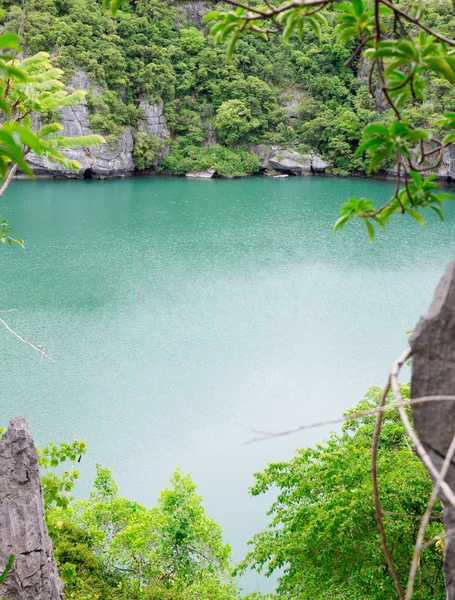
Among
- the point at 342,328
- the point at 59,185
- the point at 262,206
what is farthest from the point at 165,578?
the point at 59,185

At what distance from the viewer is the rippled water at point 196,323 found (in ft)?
27.2

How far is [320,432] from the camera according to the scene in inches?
337

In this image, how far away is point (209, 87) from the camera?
101 feet

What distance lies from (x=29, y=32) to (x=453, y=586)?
2875 centimetres

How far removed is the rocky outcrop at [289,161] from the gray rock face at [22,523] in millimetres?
28185

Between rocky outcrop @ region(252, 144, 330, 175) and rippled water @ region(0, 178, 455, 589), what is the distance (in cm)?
925

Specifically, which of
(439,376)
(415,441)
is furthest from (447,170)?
(415,441)

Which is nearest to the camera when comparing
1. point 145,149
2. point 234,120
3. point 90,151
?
point 90,151

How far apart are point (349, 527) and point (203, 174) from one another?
26.4 m

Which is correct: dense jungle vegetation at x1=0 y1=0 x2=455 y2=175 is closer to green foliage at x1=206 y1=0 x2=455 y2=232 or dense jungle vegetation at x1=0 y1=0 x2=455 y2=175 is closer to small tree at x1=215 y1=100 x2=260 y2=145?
small tree at x1=215 y1=100 x2=260 y2=145

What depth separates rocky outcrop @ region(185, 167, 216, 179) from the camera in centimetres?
2902

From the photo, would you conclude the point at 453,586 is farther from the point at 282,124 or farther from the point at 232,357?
the point at 282,124

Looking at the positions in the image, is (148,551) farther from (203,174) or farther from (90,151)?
(203,174)

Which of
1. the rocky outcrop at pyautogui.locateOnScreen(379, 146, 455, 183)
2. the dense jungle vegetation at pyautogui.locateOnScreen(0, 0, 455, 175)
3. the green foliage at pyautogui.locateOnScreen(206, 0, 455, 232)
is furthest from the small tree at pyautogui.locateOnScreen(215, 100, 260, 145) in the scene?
the green foliage at pyautogui.locateOnScreen(206, 0, 455, 232)
